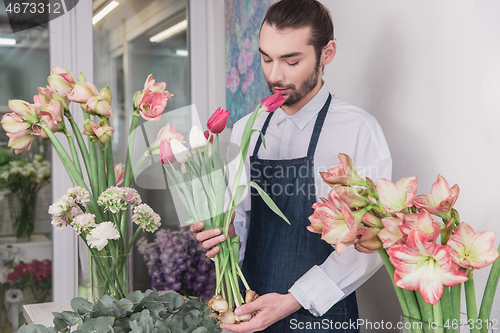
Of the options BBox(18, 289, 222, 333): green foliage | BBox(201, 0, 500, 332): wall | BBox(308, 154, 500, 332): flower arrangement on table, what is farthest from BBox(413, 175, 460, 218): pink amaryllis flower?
BBox(18, 289, 222, 333): green foliage

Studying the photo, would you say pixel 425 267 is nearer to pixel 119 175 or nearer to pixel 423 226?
pixel 423 226

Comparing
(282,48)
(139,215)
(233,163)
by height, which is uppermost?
(282,48)

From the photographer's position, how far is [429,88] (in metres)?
0.99

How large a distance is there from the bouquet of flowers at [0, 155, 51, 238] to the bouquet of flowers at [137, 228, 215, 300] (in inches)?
18.9

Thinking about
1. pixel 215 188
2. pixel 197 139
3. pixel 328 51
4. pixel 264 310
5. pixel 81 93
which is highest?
pixel 328 51

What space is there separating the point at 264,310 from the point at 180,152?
1.21 feet

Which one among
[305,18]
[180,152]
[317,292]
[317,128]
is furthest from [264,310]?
[305,18]

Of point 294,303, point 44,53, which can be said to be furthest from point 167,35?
point 294,303

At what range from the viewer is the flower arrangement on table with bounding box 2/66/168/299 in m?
0.99

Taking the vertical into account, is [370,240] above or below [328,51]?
below

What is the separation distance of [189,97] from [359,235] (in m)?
1.61

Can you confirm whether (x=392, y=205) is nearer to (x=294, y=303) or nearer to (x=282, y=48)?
(x=294, y=303)

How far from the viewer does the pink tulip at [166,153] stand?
835 millimetres

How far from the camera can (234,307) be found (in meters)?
0.89
